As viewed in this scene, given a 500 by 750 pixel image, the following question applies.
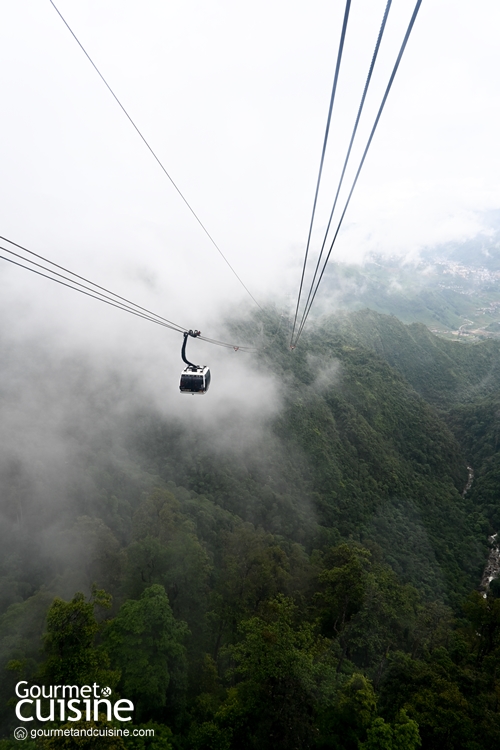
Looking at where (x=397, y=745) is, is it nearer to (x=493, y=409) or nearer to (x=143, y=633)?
(x=143, y=633)

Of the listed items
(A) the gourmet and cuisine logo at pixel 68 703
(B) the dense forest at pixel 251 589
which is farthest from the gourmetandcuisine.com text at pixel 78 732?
(A) the gourmet and cuisine logo at pixel 68 703

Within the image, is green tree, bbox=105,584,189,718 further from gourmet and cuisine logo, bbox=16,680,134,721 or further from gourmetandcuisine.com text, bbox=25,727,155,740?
gourmetandcuisine.com text, bbox=25,727,155,740

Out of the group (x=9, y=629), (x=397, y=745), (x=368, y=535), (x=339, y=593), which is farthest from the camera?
(x=368, y=535)

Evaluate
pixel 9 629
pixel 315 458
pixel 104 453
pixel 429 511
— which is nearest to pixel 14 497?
pixel 104 453

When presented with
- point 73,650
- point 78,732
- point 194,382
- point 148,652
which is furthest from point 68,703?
point 194,382

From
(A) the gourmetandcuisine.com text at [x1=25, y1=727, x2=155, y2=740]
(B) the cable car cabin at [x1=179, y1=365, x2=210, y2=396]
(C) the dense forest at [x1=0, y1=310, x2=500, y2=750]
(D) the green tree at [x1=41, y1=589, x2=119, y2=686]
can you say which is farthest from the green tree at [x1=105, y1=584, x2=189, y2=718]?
(B) the cable car cabin at [x1=179, y1=365, x2=210, y2=396]

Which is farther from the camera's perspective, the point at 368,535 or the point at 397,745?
the point at 368,535

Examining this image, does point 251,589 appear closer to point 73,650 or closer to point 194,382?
point 73,650

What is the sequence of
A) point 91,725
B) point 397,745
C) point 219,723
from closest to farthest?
point 91,725 → point 397,745 → point 219,723
